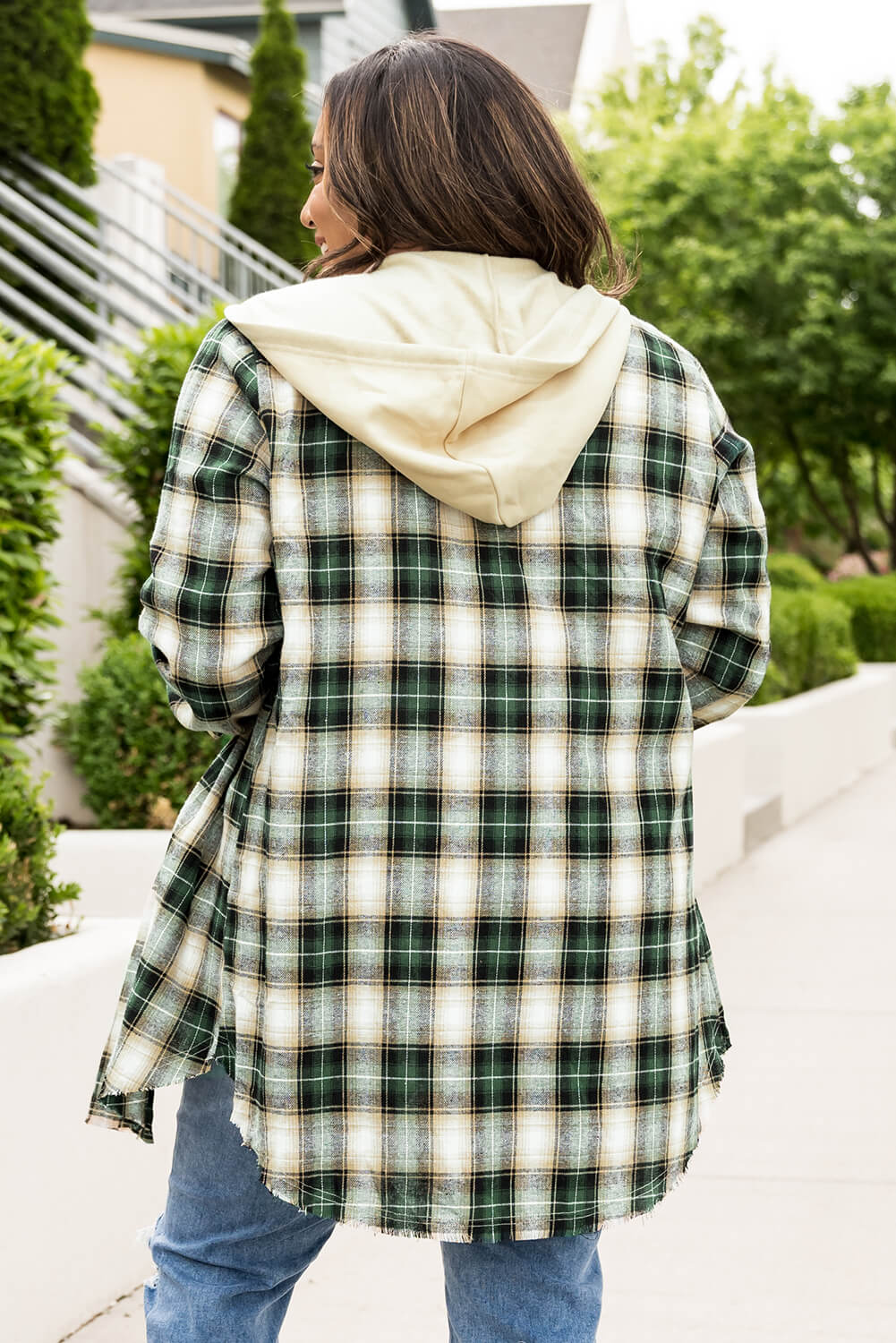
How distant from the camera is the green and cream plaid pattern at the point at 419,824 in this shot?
1.59 meters

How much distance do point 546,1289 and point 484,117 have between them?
4.34ft

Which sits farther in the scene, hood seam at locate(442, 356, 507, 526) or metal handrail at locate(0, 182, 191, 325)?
metal handrail at locate(0, 182, 191, 325)

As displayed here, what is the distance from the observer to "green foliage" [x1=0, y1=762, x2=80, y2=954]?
2949 millimetres

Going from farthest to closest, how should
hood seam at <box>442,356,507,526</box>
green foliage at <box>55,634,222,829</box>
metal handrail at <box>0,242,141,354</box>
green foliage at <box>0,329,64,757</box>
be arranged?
metal handrail at <box>0,242,141,354</box>
green foliage at <box>55,634,222,829</box>
green foliage at <box>0,329,64,757</box>
hood seam at <box>442,356,507,526</box>

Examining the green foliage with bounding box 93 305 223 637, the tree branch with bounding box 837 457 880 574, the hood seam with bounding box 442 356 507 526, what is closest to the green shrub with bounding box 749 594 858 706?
the green foliage with bounding box 93 305 223 637

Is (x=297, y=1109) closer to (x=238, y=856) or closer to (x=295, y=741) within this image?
(x=238, y=856)

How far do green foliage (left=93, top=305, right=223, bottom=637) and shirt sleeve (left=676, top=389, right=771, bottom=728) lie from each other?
3.76m

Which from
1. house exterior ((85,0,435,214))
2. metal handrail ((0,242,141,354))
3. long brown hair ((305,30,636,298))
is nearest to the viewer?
long brown hair ((305,30,636,298))

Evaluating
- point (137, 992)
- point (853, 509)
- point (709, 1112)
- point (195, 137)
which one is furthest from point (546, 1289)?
point (853, 509)

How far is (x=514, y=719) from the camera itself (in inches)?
63.6

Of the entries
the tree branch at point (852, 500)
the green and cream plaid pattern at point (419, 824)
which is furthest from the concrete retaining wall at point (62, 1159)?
the tree branch at point (852, 500)

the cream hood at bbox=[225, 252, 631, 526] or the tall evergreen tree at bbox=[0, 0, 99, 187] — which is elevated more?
the cream hood at bbox=[225, 252, 631, 526]

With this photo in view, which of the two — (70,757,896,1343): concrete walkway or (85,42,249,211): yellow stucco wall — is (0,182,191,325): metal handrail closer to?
(70,757,896,1343): concrete walkway

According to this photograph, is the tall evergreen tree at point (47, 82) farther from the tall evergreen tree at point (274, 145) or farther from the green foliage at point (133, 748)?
the green foliage at point (133, 748)
